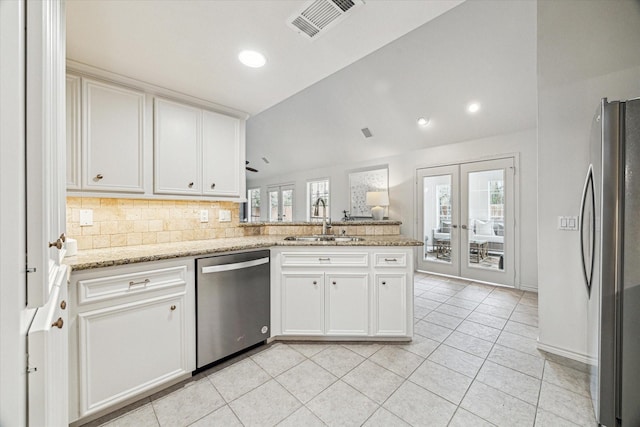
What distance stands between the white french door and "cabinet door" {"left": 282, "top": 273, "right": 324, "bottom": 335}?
3258 mm

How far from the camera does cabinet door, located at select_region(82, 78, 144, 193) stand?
1.82 metres

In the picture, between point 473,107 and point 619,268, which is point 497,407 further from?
point 473,107

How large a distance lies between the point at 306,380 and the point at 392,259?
1133 millimetres

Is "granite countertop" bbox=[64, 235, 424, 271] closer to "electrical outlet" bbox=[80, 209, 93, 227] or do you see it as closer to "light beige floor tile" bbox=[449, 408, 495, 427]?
"electrical outlet" bbox=[80, 209, 93, 227]

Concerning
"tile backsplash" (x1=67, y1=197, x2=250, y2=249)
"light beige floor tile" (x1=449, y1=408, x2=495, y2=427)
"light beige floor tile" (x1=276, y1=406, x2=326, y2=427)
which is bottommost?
"light beige floor tile" (x1=449, y1=408, x2=495, y2=427)

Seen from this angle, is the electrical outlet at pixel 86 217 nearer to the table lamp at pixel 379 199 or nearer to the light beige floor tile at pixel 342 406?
the light beige floor tile at pixel 342 406

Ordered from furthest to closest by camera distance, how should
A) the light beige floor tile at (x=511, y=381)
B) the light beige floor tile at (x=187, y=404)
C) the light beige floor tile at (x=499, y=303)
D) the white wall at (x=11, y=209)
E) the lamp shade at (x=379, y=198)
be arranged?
the lamp shade at (x=379, y=198) < the light beige floor tile at (x=499, y=303) < the light beige floor tile at (x=511, y=381) < the light beige floor tile at (x=187, y=404) < the white wall at (x=11, y=209)

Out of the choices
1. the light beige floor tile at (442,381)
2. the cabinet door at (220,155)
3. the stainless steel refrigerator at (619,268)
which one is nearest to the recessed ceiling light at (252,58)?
the cabinet door at (220,155)

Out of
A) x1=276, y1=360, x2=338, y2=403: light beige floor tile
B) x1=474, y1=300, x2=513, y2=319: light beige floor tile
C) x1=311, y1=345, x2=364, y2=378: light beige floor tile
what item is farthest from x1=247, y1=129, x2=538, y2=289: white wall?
x1=276, y1=360, x2=338, y2=403: light beige floor tile

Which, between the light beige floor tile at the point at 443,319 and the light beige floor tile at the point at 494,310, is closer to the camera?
the light beige floor tile at the point at 443,319

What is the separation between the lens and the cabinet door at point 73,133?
1755 mm

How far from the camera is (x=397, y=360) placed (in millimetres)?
2072

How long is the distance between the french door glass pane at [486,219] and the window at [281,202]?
458 centimetres

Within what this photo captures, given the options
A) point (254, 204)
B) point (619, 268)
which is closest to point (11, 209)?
point (619, 268)
